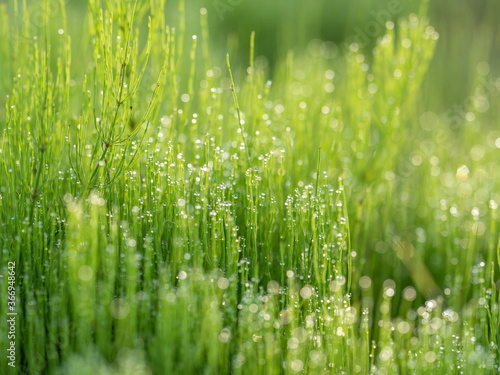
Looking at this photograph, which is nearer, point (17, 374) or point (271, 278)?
point (17, 374)

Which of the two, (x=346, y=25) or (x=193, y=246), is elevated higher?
(x=346, y=25)

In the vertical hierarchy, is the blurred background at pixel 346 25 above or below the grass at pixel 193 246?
above

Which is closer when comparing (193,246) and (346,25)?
Answer: (193,246)

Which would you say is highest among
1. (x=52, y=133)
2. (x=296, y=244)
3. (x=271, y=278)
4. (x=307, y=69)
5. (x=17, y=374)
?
(x=307, y=69)

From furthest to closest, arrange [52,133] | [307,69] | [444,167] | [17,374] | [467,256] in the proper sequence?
[307,69]
[444,167]
[467,256]
[52,133]
[17,374]

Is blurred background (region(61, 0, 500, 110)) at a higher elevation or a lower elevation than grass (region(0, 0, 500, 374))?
higher

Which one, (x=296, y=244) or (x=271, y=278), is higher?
(x=296, y=244)

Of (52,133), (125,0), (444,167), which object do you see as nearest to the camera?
(52,133)

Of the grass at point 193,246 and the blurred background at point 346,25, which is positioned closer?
the grass at point 193,246

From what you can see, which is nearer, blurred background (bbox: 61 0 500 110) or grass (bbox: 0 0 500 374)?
grass (bbox: 0 0 500 374)

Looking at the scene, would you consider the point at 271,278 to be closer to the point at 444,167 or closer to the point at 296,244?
the point at 296,244

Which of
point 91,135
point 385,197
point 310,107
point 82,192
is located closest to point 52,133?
point 82,192
